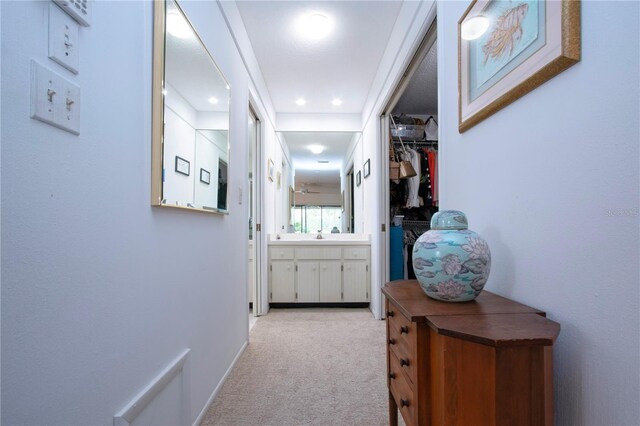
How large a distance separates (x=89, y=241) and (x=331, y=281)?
9.10 ft

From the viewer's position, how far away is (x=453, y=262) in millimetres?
793

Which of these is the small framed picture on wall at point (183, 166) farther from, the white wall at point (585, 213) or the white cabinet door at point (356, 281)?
the white cabinet door at point (356, 281)

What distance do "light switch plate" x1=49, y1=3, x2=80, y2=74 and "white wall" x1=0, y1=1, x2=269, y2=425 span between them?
0.05 ft

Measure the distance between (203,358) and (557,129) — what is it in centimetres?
166

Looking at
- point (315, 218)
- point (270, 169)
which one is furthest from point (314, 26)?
point (315, 218)

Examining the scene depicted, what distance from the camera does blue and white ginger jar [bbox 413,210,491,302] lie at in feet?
2.60

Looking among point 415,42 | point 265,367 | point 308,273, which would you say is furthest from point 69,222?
point 308,273

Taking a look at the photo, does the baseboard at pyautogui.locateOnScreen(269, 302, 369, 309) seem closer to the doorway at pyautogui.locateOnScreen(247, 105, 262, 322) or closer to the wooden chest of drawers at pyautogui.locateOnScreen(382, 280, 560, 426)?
the doorway at pyautogui.locateOnScreen(247, 105, 262, 322)

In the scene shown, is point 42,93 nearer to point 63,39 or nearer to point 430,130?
point 63,39

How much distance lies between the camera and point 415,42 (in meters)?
1.69

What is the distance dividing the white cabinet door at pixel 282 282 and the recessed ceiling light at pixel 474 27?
268 cm

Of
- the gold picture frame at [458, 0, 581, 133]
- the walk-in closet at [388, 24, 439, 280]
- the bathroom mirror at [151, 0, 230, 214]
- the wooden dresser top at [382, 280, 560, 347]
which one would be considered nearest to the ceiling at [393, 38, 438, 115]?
the walk-in closet at [388, 24, 439, 280]

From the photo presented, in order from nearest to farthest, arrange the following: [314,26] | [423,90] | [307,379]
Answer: [307,379] → [314,26] → [423,90]

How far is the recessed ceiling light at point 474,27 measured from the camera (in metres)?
0.99
